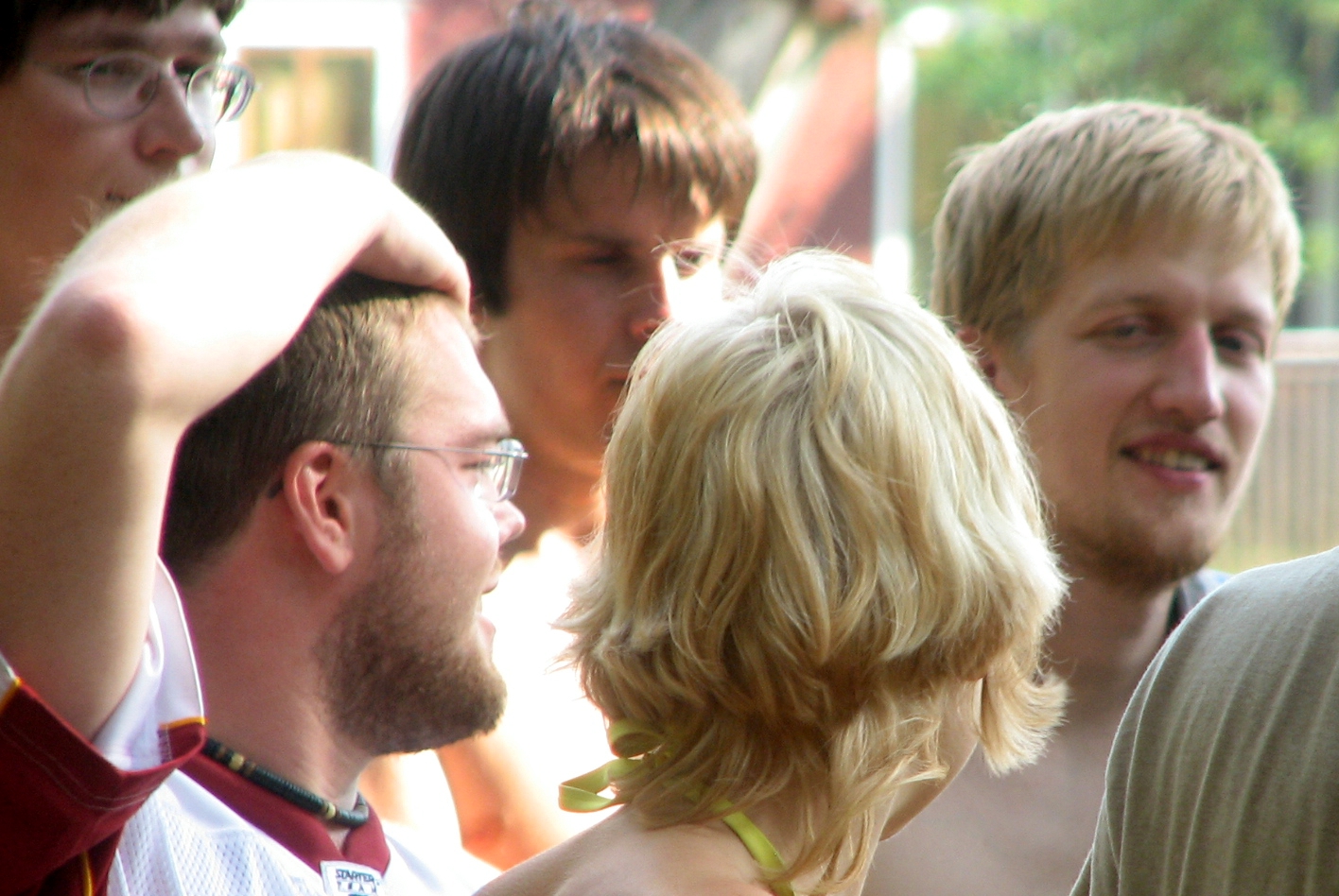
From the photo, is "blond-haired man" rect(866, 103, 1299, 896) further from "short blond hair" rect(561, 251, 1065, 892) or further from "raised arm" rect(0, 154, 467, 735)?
"raised arm" rect(0, 154, 467, 735)

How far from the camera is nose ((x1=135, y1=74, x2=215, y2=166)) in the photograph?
187 centimetres

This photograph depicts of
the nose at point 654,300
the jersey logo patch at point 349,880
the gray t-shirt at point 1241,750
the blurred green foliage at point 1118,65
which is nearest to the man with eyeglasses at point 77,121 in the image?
the jersey logo patch at point 349,880

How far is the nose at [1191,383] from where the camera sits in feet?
7.73

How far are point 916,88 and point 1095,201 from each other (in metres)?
10.2

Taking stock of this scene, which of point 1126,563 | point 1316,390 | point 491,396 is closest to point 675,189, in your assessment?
point 491,396

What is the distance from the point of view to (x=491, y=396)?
6.47ft

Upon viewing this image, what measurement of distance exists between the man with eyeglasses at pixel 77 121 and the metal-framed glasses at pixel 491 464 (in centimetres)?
47

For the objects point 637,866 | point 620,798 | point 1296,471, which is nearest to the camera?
point 637,866

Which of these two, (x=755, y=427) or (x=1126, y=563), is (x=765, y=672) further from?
(x=1126, y=563)

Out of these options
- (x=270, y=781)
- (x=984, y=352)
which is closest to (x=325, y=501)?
(x=270, y=781)

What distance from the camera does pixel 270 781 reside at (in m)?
1.65

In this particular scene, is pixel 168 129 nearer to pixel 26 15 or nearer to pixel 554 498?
pixel 26 15

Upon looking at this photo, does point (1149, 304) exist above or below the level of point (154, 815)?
above

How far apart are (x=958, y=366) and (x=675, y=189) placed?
1.10m
